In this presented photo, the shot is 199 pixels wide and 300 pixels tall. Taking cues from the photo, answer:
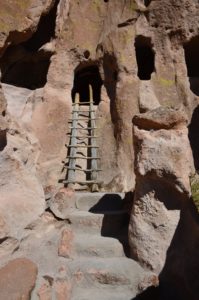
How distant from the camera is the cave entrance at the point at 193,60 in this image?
24.1 feet

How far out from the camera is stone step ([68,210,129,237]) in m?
4.04

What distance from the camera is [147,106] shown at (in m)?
6.37

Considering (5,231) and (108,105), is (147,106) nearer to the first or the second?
(108,105)

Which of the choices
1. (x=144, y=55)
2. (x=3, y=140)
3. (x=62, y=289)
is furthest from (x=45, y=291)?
(x=144, y=55)

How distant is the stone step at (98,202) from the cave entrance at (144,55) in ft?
12.7

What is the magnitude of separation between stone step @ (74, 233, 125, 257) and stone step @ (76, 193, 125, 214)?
2.53 ft

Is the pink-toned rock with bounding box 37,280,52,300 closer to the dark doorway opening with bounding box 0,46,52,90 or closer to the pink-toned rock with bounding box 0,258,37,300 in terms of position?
the pink-toned rock with bounding box 0,258,37,300

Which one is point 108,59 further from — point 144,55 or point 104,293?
point 104,293

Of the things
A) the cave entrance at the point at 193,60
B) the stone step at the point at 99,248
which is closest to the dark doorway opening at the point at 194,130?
the cave entrance at the point at 193,60

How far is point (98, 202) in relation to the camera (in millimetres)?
4703

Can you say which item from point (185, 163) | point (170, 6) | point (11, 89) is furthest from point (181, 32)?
point (185, 163)

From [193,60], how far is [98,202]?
16.8 ft

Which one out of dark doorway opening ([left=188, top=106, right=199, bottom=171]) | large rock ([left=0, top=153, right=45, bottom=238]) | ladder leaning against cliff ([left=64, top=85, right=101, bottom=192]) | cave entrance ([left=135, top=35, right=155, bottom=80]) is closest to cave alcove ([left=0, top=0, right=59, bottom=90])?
ladder leaning against cliff ([left=64, top=85, right=101, bottom=192])

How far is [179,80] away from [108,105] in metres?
1.57
